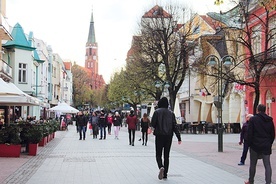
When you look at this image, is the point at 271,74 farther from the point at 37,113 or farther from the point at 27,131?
the point at 37,113

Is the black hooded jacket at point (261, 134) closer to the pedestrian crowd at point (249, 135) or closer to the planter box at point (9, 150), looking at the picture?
the pedestrian crowd at point (249, 135)

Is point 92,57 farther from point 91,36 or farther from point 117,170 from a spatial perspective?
point 117,170

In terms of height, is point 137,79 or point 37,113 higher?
point 137,79

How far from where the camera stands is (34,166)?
1324 centimetres

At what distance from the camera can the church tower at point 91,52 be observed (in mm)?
186000

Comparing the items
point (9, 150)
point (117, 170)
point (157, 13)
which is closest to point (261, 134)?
point (117, 170)

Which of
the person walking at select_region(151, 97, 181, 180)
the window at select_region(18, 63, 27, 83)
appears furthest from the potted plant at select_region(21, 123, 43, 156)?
the window at select_region(18, 63, 27, 83)

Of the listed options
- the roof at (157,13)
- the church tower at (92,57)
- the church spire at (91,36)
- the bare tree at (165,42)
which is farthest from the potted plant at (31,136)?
the church spire at (91,36)

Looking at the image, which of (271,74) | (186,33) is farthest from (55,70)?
(271,74)

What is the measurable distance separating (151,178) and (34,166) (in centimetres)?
415

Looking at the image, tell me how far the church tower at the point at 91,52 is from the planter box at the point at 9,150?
171 metres

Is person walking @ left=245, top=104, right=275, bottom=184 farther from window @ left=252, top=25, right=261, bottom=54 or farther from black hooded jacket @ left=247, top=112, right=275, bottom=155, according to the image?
window @ left=252, top=25, right=261, bottom=54

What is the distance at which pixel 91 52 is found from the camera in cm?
18900

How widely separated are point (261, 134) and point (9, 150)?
952cm
